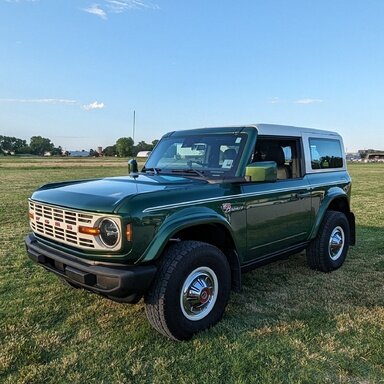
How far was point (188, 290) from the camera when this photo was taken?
3316 millimetres

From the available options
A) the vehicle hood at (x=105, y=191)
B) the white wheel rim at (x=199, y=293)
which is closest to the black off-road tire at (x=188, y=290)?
the white wheel rim at (x=199, y=293)

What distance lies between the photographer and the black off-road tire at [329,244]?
511 cm

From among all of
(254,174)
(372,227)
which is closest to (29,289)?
(254,174)

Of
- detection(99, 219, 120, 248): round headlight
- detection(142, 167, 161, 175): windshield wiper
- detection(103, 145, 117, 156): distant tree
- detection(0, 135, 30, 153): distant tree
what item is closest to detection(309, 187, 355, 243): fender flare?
detection(142, 167, 161, 175): windshield wiper

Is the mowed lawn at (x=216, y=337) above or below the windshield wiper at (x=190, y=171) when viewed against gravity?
below

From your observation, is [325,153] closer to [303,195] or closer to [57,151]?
[303,195]

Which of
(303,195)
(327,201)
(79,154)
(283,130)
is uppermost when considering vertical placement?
(283,130)

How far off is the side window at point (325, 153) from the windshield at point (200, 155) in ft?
4.80

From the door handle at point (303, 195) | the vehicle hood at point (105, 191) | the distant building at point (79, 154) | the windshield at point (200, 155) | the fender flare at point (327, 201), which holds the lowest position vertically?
the distant building at point (79, 154)

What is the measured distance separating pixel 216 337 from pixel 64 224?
1675 mm

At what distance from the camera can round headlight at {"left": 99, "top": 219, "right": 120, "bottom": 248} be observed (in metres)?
2.93

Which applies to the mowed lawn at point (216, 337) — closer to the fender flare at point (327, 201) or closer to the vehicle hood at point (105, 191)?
the fender flare at point (327, 201)

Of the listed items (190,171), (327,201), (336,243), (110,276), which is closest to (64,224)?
(110,276)

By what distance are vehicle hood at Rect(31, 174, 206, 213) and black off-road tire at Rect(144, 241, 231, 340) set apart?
601mm
